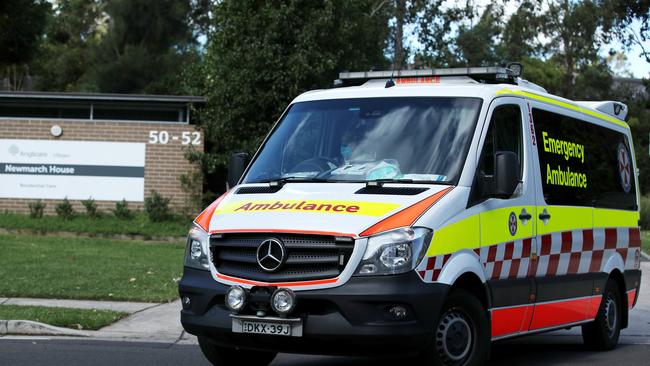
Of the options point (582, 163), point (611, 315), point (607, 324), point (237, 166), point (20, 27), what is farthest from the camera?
point (20, 27)

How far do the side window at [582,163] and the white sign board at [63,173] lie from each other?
670 inches

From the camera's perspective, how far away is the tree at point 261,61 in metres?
25.2

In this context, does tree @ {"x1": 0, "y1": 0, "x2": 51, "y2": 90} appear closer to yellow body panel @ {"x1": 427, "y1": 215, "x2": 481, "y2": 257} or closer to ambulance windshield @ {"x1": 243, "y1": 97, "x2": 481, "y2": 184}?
ambulance windshield @ {"x1": 243, "y1": 97, "x2": 481, "y2": 184}

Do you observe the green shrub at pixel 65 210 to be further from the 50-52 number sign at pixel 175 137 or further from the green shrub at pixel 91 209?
the 50-52 number sign at pixel 175 137

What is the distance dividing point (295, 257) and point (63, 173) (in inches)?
799

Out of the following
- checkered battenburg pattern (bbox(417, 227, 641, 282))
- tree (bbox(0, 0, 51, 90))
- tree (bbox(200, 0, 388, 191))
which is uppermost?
tree (bbox(0, 0, 51, 90))

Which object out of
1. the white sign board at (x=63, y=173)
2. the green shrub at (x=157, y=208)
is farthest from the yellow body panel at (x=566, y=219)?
the white sign board at (x=63, y=173)

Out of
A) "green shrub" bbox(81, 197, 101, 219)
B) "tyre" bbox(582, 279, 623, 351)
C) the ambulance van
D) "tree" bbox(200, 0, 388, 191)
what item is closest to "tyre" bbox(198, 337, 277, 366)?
the ambulance van

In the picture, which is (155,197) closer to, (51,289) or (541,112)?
(51,289)

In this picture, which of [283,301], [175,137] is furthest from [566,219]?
[175,137]

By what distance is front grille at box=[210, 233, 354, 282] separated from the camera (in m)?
6.65

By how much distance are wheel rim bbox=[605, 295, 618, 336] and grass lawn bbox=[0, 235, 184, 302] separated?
5.35m

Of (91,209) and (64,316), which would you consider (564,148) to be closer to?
(64,316)

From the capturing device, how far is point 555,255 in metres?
8.62
